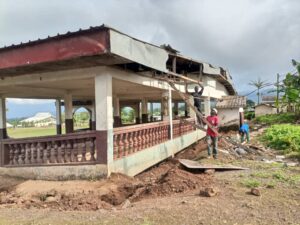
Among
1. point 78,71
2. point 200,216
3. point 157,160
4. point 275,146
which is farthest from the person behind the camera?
point 275,146

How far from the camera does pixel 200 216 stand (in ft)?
14.0

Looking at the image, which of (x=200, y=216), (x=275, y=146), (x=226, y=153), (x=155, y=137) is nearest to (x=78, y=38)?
(x=200, y=216)

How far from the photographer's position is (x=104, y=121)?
6.77m

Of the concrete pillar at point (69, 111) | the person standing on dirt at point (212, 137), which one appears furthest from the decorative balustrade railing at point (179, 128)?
the concrete pillar at point (69, 111)

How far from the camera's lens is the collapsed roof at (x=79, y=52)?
5.72 meters

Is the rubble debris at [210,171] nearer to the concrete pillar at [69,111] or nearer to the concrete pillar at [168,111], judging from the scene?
the concrete pillar at [168,111]

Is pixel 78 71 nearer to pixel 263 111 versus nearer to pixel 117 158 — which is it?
pixel 117 158

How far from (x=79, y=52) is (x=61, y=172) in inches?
118

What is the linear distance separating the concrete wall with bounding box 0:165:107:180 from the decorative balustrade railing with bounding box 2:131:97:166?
5.0 inches

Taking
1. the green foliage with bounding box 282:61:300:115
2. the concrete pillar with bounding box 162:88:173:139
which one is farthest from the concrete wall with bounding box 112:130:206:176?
the green foliage with bounding box 282:61:300:115

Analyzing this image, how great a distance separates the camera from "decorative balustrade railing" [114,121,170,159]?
7.30m

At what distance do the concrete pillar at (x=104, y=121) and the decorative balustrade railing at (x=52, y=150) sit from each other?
0.73ft

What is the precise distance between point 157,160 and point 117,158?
9.13 feet

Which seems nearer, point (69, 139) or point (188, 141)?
point (69, 139)
